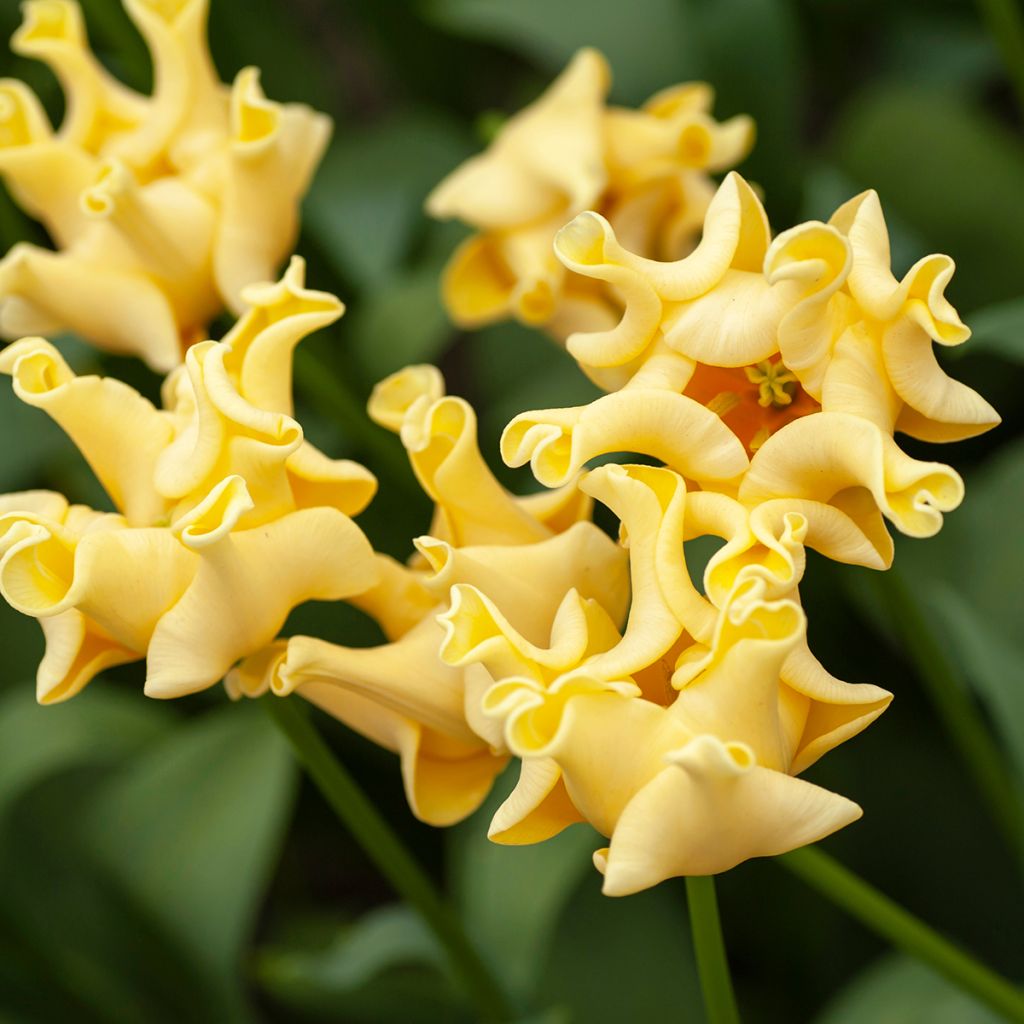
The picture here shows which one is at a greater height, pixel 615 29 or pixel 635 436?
pixel 635 436

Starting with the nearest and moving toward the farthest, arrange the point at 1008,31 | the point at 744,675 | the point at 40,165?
the point at 744,675 < the point at 40,165 < the point at 1008,31

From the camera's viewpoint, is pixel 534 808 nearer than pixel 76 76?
Yes

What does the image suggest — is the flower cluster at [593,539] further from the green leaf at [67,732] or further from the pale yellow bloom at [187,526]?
the green leaf at [67,732]

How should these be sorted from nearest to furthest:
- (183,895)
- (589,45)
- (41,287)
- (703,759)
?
(703,759) → (41,287) → (183,895) → (589,45)

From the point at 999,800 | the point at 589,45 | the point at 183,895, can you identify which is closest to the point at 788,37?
the point at 589,45

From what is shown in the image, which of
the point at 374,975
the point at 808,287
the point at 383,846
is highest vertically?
the point at 808,287

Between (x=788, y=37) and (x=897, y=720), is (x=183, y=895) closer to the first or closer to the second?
(x=897, y=720)

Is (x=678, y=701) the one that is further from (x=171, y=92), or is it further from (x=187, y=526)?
(x=171, y=92)

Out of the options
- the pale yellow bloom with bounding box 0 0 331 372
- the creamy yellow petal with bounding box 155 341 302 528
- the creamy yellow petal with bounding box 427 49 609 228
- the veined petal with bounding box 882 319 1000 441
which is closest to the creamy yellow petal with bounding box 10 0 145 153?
the pale yellow bloom with bounding box 0 0 331 372

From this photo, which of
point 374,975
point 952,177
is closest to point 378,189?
point 952,177
